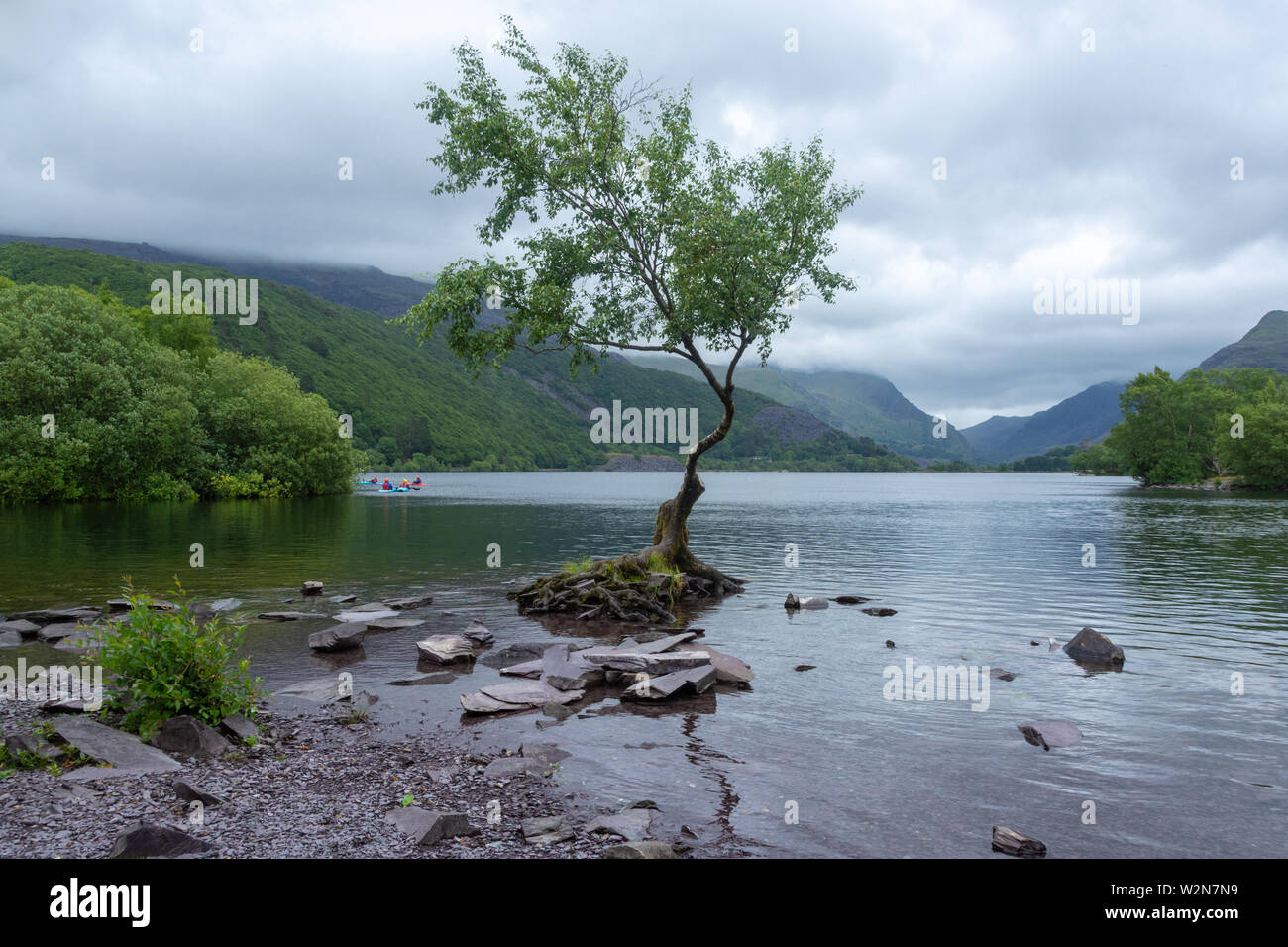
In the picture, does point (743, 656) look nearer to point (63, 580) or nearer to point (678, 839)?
point (678, 839)

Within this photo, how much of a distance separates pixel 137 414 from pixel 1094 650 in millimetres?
95323

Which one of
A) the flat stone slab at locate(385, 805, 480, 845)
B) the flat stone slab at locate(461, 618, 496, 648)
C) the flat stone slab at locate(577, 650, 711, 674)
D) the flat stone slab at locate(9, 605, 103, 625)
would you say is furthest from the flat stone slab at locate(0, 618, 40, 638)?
the flat stone slab at locate(385, 805, 480, 845)

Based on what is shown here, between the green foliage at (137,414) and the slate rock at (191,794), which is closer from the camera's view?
the slate rock at (191,794)

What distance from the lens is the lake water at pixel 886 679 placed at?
1104 centimetres

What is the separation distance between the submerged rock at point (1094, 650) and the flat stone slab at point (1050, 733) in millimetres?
7062

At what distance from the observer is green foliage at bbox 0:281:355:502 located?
79938 millimetres

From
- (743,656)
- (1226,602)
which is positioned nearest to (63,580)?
(743,656)

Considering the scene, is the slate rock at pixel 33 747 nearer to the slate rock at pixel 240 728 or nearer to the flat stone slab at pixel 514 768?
the slate rock at pixel 240 728

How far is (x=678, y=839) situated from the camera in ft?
32.5
